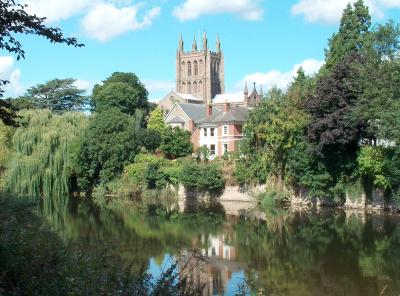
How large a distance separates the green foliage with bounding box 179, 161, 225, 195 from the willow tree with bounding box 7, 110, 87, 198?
9.92 m

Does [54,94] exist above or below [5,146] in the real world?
above

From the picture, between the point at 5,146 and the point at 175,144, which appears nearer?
the point at 5,146

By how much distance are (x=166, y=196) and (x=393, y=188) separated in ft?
67.4

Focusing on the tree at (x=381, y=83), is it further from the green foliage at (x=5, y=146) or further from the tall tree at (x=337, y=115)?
the green foliage at (x=5, y=146)

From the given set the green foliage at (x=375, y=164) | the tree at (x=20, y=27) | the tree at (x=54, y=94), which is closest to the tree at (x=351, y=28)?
the green foliage at (x=375, y=164)

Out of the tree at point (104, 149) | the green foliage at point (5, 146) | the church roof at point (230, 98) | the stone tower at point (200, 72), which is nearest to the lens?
the green foliage at point (5, 146)

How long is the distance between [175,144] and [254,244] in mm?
29223

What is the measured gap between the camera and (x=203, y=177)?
45.2 m

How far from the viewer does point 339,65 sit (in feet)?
115

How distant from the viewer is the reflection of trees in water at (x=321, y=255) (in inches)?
679

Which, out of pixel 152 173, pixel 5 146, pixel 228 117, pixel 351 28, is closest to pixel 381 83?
pixel 351 28

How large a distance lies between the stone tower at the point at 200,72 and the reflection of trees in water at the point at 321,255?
79.3 meters

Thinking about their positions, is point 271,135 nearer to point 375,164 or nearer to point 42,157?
point 375,164

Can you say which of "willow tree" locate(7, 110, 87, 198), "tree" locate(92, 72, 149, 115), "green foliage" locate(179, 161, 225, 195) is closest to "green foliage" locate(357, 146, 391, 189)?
"green foliage" locate(179, 161, 225, 195)
